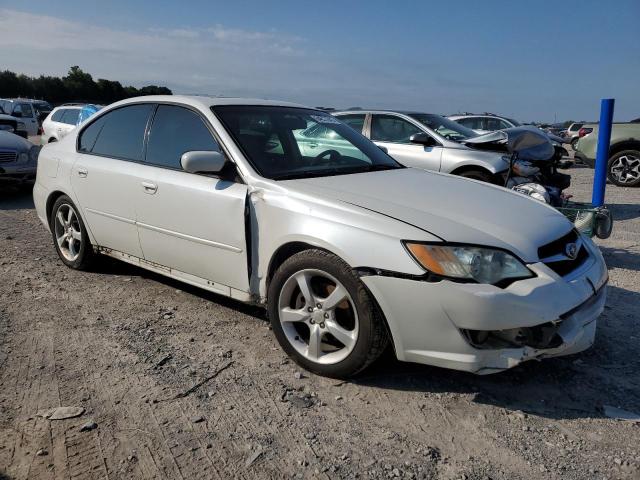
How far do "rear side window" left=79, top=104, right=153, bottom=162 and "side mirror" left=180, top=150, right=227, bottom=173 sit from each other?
3.16 feet

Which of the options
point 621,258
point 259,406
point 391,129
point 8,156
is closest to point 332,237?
point 259,406

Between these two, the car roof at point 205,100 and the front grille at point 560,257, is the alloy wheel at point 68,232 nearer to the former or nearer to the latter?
the car roof at point 205,100

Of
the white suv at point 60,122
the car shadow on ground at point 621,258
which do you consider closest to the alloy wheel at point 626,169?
the car shadow on ground at point 621,258

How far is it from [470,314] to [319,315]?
840 millimetres

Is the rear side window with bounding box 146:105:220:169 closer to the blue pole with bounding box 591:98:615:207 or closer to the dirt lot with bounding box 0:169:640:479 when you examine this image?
the dirt lot with bounding box 0:169:640:479

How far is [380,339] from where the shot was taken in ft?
9.30

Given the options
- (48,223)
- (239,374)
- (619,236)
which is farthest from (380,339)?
(619,236)

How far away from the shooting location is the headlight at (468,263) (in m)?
2.65

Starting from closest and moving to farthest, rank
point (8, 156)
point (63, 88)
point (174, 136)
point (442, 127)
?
point (174, 136)
point (442, 127)
point (8, 156)
point (63, 88)

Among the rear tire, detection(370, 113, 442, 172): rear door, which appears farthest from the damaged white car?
detection(370, 113, 442, 172): rear door

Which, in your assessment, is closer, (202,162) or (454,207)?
(454,207)

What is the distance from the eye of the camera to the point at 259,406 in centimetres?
280

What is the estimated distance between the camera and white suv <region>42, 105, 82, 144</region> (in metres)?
13.0

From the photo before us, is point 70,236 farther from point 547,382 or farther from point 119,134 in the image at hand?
point 547,382
